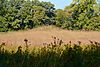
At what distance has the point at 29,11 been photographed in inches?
2542

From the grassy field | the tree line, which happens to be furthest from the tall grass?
the tree line

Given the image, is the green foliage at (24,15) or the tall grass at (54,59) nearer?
the tall grass at (54,59)

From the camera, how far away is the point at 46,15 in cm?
6388

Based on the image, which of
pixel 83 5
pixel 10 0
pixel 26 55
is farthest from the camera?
pixel 10 0

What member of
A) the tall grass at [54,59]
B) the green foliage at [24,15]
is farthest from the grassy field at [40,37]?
the green foliage at [24,15]

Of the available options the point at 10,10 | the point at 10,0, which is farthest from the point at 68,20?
the point at 10,0

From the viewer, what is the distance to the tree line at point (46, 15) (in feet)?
182

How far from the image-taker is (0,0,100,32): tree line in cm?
5553

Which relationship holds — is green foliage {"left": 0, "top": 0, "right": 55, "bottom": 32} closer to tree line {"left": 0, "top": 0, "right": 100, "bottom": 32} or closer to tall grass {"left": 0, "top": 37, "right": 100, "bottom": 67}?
tree line {"left": 0, "top": 0, "right": 100, "bottom": 32}

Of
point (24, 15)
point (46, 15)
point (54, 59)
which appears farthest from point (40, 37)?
point (46, 15)

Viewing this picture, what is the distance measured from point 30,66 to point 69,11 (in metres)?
57.4

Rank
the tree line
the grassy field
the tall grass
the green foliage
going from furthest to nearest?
1. the green foliage
2. the tree line
3. the grassy field
4. the tall grass

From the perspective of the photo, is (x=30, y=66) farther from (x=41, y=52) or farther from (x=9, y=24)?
(x=9, y=24)

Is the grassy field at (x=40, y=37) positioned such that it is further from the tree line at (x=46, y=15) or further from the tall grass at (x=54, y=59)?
the tree line at (x=46, y=15)
